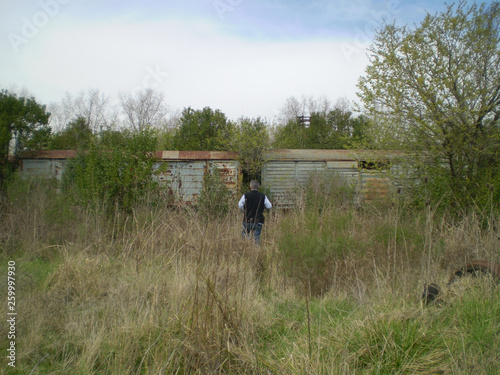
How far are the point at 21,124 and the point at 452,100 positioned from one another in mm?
16072

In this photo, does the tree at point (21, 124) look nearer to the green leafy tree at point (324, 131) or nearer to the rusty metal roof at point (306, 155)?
the rusty metal roof at point (306, 155)

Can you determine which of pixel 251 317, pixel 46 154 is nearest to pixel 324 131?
pixel 46 154

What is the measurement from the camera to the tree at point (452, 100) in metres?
8.27

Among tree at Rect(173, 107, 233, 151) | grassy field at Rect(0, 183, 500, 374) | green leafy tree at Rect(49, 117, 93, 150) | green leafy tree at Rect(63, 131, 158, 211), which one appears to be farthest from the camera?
green leafy tree at Rect(49, 117, 93, 150)

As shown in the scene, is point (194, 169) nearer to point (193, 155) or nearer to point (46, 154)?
point (193, 155)

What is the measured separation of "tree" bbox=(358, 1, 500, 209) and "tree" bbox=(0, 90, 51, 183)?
13987 mm

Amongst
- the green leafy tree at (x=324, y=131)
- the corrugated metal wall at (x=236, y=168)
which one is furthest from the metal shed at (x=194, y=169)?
the green leafy tree at (x=324, y=131)

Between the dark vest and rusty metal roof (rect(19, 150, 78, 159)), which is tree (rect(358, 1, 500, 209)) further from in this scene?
rusty metal roof (rect(19, 150, 78, 159))

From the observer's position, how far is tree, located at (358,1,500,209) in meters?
8.27

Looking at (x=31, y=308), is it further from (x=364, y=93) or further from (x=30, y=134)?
(x=30, y=134)

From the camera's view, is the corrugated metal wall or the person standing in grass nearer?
the person standing in grass

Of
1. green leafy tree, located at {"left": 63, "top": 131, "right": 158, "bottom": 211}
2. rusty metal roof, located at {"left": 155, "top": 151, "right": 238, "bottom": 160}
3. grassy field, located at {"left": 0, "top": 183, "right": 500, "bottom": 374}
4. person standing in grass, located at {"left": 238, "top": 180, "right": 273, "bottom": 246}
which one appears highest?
rusty metal roof, located at {"left": 155, "top": 151, "right": 238, "bottom": 160}

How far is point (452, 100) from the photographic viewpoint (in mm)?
8641

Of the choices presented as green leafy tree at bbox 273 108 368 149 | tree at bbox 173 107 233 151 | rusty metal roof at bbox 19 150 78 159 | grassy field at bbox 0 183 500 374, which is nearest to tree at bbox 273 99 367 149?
green leafy tree at bbox 273 108 368 149
